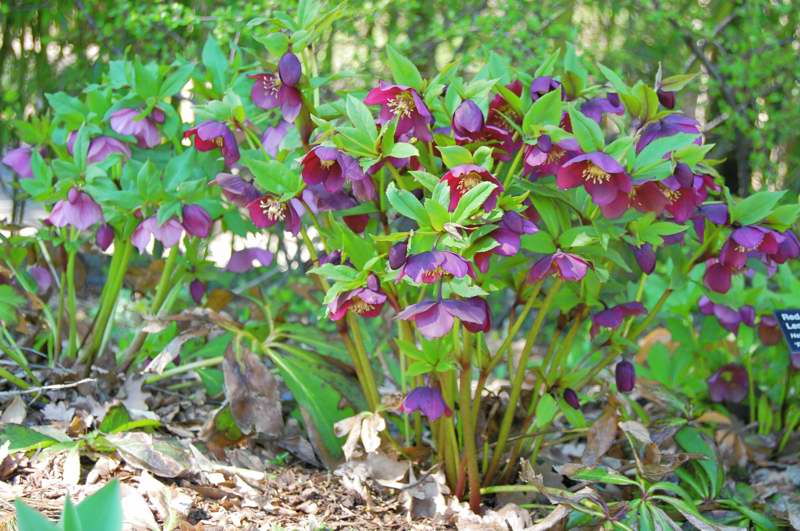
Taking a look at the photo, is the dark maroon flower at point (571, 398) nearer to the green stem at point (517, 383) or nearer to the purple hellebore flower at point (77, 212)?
the green stem at point (517, 383)

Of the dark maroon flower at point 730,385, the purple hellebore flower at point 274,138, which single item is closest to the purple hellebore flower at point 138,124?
the purple hellebore flower at point 274,138

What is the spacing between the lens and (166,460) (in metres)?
1.58

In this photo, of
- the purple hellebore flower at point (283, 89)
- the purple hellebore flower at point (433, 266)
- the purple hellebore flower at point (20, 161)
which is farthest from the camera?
the purple hellebore flower at point (20, 161)

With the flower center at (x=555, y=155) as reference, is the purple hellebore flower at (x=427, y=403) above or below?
below

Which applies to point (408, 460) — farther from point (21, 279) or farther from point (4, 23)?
point (4, 23)

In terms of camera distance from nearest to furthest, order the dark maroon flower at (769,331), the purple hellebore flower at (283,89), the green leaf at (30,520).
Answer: the green leaf at (30,520), the purple hellebore flower at (283,89), the dark maroon flower at (769,331)

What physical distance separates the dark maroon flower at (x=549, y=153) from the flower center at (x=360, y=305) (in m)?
0.33

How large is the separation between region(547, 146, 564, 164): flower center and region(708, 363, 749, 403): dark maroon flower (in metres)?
1.00

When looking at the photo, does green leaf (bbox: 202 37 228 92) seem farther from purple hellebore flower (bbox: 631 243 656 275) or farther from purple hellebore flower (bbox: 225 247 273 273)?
purple hellebore flower (bbox: 631 243 656 275)

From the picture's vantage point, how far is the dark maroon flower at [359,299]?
131 centimetres

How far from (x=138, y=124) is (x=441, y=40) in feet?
4.71

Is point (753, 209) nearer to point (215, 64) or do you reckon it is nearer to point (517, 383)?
point (517, 383)

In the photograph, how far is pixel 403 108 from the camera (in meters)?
1.37

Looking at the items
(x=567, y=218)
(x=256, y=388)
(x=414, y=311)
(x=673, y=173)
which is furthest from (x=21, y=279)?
(x=673, y=173)
